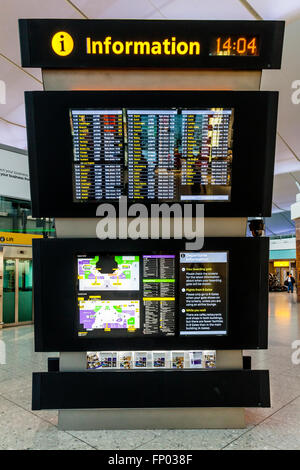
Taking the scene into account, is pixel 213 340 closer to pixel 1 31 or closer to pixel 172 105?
pixel 172 105

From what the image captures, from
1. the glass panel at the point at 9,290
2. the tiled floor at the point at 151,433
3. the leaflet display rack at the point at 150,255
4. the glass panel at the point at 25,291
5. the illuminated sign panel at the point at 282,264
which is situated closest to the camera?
the tiled floor at the point at 151,433

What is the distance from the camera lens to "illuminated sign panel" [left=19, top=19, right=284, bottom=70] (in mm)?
2838

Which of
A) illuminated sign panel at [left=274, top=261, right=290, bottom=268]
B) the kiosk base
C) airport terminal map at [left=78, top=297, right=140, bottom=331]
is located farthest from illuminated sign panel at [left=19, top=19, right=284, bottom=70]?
illuminated sign panel at [left=274, top=261, right=290, bottom=268]

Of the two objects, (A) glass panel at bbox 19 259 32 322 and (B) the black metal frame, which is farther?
(A) glass panel at bbox 19 259 32 322

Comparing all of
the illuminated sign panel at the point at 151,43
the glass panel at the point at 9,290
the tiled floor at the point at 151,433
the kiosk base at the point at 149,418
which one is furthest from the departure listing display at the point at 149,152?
the glass panel at the point at 9,290

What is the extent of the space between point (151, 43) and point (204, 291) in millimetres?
2322

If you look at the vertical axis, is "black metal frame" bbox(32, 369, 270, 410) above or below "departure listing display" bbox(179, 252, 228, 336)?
below

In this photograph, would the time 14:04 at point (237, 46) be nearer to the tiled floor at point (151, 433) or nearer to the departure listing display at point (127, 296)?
the departure listing display at point (127, 296)

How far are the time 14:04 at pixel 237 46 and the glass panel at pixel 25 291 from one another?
9.16m

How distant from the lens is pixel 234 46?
9.50 feet

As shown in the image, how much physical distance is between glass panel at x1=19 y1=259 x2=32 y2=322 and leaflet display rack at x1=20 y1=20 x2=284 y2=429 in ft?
25.5

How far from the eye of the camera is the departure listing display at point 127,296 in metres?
3.02

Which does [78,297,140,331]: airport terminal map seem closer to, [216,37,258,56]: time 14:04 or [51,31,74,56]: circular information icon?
[51,31,74,56]: circular information icon

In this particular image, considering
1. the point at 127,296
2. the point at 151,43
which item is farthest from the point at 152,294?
the point at 151,43
